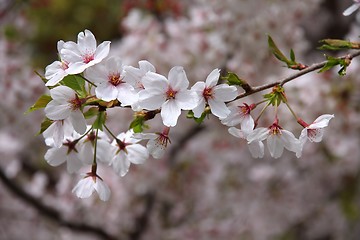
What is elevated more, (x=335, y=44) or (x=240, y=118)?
(x=335, y=44)

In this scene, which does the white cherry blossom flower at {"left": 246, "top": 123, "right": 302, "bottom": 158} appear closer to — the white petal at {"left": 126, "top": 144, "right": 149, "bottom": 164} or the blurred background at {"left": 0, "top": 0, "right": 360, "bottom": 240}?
the white petal at {"left": 126, "top": 144, "right": 149, "bottom": 164}

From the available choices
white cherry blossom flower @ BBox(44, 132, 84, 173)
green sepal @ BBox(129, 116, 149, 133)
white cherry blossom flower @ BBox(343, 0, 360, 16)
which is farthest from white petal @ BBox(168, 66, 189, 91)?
white cherry blossom flower @ BBox(343, 0, 360, 16)

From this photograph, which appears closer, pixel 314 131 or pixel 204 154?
pixel 314 131

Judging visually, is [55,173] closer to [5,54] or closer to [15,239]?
[15,239]

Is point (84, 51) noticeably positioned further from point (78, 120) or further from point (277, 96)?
point (277, 96)

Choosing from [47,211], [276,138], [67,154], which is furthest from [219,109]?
[47,211]

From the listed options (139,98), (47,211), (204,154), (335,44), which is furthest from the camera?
(204,154)
